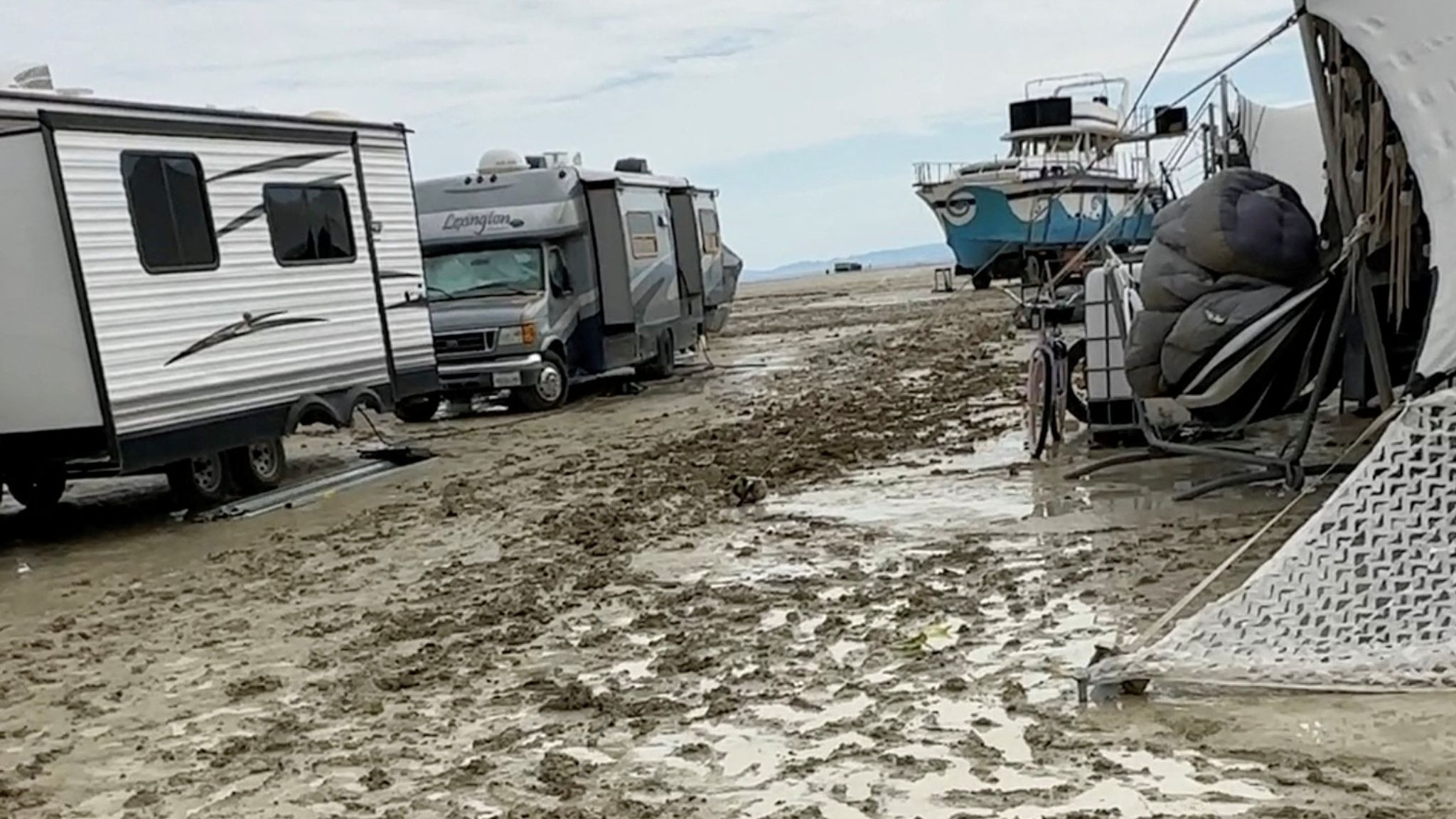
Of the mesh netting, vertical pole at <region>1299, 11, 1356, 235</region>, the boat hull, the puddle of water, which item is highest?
vertical pole at <region>1299, 11, 1356, 235</region>

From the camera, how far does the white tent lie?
15.8 feet

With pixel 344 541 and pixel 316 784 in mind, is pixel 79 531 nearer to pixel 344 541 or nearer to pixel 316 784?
pixel 344 541

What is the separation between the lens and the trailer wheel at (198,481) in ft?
34.4

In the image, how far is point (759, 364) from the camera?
2098 centimetres

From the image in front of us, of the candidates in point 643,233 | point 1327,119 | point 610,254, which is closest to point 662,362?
point 643,233

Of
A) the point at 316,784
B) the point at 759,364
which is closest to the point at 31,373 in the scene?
the point at 316,784

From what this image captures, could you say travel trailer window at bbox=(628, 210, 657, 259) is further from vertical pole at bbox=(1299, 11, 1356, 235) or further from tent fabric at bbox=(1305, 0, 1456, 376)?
tent fabric at bbox=(1305, 0, 1456, 376)

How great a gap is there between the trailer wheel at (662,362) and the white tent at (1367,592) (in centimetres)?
1371

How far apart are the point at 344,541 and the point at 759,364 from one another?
12.2m

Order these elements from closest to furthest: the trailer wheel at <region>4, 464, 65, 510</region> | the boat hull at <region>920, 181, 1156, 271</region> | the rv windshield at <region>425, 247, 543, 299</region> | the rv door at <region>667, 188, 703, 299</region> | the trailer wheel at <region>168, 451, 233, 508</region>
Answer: the trailer wheel at <region>4, 464, 65, 510</region> < the trailer wheel at <region>168, 451, 233, 508</region> < the rv windshield at <region>425, 247, 543, 299</region> < the rv door at <region>667, 188, 703, 299</region> < the boat hull at <region>920, 181, 1156, 271</region>

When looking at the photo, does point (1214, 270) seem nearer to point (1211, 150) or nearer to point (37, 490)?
point (1211, 150)

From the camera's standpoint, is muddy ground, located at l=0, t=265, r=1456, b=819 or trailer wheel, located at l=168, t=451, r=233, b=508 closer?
muddy ground, located at l=0, t=265, r=1456, b=819

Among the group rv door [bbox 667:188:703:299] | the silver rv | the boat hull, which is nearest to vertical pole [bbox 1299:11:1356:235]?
the silver rv

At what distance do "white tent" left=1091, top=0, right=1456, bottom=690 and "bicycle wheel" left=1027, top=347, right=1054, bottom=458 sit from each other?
4088 millimetres
